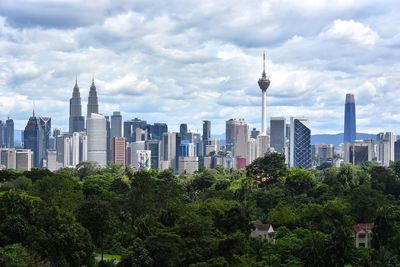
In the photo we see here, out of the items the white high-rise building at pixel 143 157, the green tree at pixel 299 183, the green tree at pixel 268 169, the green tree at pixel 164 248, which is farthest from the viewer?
the white high-rise building at pixel 143 157

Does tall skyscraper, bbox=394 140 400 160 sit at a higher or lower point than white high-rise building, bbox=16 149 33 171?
higher

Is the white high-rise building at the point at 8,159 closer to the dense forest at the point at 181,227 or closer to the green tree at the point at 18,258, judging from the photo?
the dense forest at the point at 181,227

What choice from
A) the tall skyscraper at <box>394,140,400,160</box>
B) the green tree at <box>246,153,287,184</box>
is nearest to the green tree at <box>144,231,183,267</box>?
the green tree at <box>246,153,287,184</box>

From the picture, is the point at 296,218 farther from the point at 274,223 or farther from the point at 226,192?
the point at 226,192

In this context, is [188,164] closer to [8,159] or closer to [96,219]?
[8,159]

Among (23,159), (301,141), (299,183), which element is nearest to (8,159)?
(23,159)

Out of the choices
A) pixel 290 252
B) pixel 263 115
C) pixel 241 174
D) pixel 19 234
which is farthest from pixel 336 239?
pixel 263 115

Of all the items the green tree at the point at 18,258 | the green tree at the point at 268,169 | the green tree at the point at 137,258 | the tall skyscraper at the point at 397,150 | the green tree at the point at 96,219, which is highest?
the tall skyscraper at the point at 397,150

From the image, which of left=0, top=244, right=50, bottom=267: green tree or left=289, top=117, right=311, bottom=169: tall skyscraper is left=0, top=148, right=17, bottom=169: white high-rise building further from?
left=0, top=244, right=50, bottom=267: green tree

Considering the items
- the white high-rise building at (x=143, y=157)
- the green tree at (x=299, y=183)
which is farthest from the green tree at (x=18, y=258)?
the white high-rise building at (x=143, y=157)

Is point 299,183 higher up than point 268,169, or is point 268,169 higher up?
point 268,169
